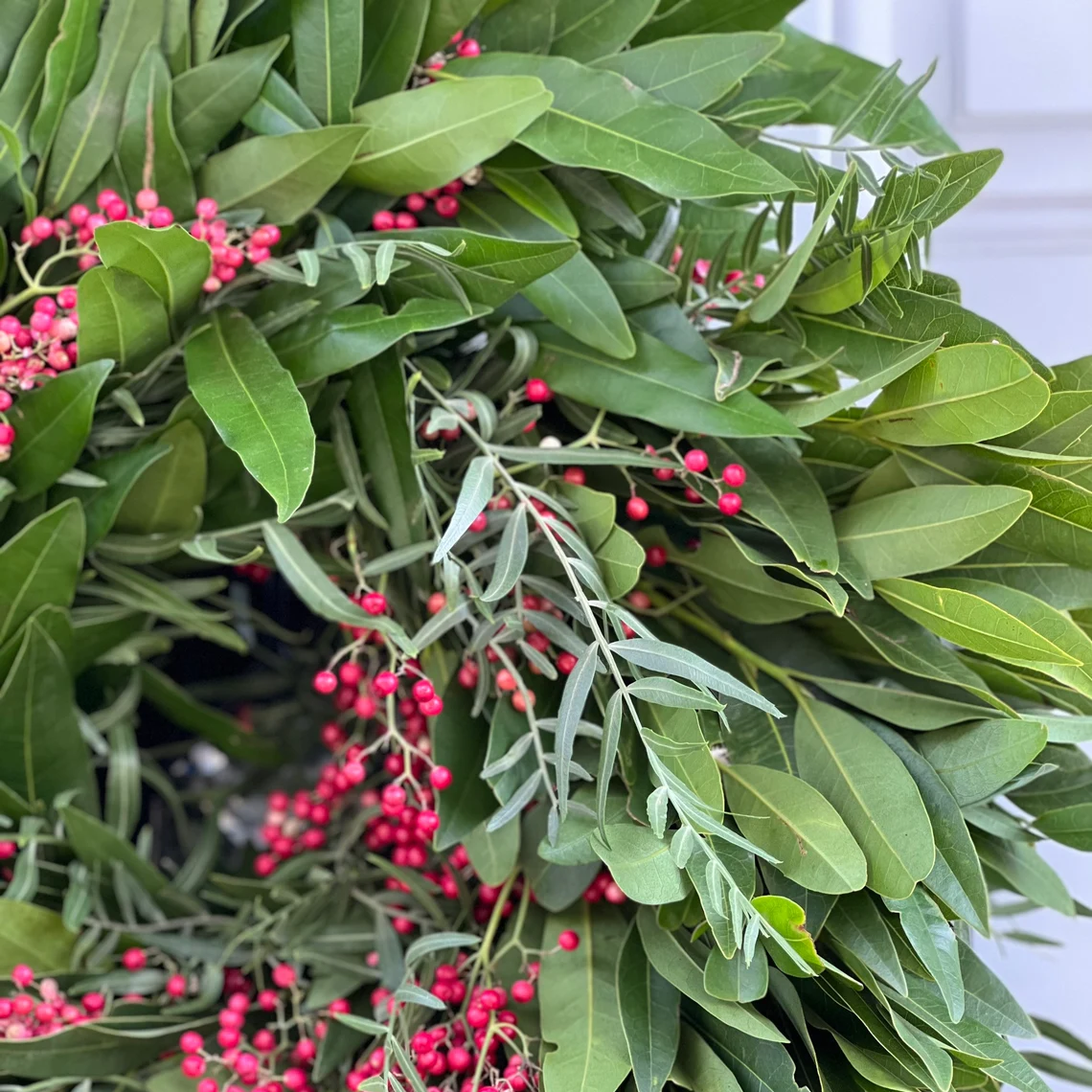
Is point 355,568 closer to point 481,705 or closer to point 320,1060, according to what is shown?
point 481,705

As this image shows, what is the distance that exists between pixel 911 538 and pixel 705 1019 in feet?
0.76

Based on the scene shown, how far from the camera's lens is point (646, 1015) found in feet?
1.49

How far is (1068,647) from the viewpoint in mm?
432

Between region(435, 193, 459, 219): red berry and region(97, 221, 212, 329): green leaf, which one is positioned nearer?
region(97, 221, 212, 329): green leaf

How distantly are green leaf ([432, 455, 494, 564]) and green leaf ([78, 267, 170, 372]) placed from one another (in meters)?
0.16

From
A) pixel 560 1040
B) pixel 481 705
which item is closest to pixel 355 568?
pixel 481 705

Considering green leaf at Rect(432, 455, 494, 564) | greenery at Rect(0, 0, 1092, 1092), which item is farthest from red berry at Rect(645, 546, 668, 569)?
green leaf at Rect(432, 455, 494, 564)

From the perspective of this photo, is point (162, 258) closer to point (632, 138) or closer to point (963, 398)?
point (632, 138)

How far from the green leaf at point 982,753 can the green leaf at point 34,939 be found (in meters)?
0.46

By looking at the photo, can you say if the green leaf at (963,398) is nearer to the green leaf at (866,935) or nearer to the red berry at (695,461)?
the red berry at (695,461)

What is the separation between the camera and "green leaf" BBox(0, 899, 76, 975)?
540mm

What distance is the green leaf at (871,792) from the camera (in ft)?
1.38

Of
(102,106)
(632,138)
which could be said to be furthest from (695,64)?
(102,106)

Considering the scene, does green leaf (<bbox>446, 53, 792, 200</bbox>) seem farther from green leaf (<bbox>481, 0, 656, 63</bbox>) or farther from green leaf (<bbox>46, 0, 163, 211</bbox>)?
green leaf (<bbox>46, 0, 163, 211</bbox>)
